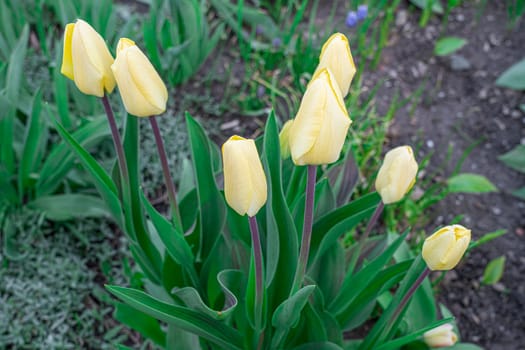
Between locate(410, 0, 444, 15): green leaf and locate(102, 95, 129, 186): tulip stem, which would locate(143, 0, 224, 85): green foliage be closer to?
locate(102, 95, 129, 186): tulip stem

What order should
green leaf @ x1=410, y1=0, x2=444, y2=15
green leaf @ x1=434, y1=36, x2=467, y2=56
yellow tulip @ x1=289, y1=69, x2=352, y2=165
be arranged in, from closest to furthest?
yellow tulip @ x1=289, y1=69, x2=352, y2=165 → green leaf @ x1=434, y1=36, x2=467, y2=56 → green leaf @ x1=410, y1=0, x2=444, y2=15

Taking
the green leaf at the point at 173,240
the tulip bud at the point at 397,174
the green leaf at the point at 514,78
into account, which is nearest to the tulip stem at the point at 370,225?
the tulip bud at the point at 397,174

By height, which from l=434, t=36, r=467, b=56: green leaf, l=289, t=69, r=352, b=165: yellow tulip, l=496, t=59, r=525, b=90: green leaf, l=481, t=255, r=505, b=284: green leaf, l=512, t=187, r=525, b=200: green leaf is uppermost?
l=289, t=69, r=352, b=165: yellow tulip

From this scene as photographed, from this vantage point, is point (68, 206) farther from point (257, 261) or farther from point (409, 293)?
point (409, 293)

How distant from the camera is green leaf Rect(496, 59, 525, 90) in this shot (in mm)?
2162

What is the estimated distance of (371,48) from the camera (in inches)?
89.5

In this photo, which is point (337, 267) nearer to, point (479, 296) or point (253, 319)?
point (253, 319)

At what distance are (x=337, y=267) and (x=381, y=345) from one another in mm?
223

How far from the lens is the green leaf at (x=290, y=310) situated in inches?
38.2

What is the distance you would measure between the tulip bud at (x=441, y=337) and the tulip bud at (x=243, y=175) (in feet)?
2.22

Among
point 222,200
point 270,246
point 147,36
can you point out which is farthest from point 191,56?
point 270,246

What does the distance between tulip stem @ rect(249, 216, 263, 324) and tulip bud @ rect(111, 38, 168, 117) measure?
0.79 feet

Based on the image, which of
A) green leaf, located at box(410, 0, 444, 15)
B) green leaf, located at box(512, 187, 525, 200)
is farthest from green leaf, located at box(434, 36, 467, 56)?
green leaf, located at box(512, 187, 525, 200)

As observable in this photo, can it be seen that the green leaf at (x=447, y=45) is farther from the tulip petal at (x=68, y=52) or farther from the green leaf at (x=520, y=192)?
the tulip petal at (x=68, y=52)
